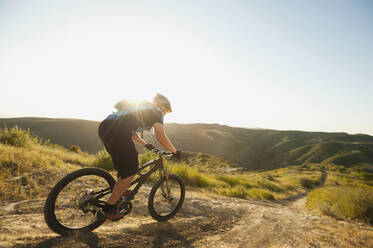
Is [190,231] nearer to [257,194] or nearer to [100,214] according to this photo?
[100,214]

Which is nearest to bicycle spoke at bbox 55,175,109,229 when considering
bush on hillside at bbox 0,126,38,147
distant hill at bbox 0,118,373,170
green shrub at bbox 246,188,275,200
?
bush on hillside at bbox 0,126,38,147

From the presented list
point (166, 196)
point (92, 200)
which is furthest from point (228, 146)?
point (92, 200)

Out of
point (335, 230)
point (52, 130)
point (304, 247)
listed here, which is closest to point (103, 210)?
point (304, 247)

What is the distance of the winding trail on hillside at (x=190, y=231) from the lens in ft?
9.85

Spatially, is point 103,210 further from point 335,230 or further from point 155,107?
point 335,230

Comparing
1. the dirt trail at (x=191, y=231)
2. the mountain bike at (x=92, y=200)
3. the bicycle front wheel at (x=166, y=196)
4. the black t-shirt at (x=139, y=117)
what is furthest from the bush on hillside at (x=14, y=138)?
the black t-shirt at (x=139, y=117)

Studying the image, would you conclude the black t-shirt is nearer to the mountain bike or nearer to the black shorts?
the black shorts

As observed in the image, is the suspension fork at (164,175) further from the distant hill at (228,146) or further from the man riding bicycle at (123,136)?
the distant hill at (228,146)

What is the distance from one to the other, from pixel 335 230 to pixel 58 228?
5.50 meters

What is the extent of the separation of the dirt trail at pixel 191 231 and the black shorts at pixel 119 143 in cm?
111

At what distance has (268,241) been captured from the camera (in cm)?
377

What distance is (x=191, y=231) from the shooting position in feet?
12.9

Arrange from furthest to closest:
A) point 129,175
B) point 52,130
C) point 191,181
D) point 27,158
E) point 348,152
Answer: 1. point 348,152
2. point 52,130
3. point 191,181
4. point 27,158
5. point 129,175

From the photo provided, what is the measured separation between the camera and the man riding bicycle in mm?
3307
